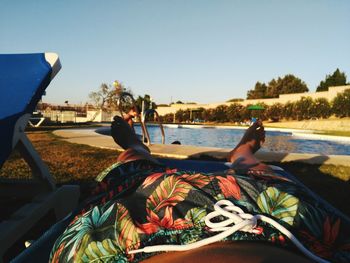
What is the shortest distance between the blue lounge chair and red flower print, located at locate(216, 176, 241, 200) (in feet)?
3.27

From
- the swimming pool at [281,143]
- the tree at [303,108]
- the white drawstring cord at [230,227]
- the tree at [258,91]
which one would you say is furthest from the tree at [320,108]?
the white drawstring cord at [230,227]

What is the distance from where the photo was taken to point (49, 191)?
1879mm

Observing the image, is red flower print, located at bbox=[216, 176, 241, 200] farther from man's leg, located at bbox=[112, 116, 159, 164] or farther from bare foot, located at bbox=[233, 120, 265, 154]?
bare foot, located at bbox=[233, 120, 265, 154]

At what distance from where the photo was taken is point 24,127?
5.03 ft

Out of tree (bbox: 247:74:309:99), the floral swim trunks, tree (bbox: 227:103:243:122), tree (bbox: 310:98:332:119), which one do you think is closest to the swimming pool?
the floral swim trunks

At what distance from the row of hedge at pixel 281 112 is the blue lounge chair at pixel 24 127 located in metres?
25.4

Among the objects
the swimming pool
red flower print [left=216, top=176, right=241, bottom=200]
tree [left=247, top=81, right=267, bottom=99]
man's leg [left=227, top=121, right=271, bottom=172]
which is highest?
tree [left=247, top=81, right=267, bottom=99]

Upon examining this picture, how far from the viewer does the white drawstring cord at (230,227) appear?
63 cm

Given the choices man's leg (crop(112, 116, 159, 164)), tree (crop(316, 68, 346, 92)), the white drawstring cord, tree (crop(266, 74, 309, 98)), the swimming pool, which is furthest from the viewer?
tree (crop(266, 74, 309, 98))

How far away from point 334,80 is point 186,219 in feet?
138

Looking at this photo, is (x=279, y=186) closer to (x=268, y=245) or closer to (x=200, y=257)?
(x=268, y=245)

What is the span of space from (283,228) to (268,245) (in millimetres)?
65

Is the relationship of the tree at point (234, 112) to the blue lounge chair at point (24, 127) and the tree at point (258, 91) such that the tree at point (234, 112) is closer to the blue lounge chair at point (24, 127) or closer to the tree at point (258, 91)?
the tree at point (258, 91)

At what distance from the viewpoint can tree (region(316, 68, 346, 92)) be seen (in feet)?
118
